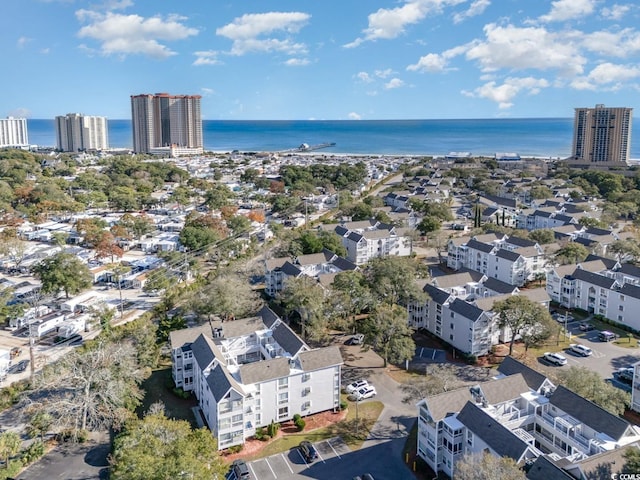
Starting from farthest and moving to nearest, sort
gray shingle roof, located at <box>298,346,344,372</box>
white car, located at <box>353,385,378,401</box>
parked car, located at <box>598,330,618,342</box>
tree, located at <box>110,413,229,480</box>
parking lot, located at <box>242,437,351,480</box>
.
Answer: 1. parked car, located at <box>598,330,618,342</box>
2. white car, located at <box>353,385,378,401</box>
3. gray shingle roof, located at <box>298,346,344,372</box>
4. parking lot, located at <box>242,437,351,480</box>
5. tree, located at <box>110,413,229,480</box>

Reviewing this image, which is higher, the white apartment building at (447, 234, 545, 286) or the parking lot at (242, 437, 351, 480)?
the white apartment building at (447, 234, 545, 286)

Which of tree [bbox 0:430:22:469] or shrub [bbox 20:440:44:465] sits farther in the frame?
shrub [bbox 20:440:44:465]

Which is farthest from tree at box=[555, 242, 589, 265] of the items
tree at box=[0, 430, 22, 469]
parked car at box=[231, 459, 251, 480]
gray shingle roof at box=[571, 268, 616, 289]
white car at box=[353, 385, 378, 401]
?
tree at box=[0, 430, 22, 469]

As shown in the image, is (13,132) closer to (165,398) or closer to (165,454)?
(165,398)

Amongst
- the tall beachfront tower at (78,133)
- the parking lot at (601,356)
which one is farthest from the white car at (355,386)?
the tall beachfront tower at (78,133)

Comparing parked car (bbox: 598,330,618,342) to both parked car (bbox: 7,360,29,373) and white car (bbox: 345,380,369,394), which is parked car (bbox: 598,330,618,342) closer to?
white car (bbox: 345,380,369,394)

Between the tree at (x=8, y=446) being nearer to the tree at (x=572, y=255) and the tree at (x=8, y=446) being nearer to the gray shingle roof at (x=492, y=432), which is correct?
the gray shingle roof at (x=492, y=432)

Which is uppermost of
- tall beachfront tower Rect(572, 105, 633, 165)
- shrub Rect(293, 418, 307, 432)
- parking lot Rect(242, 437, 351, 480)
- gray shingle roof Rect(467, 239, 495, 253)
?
tall beachfront tower Rect(572, 105, 633, 165)
